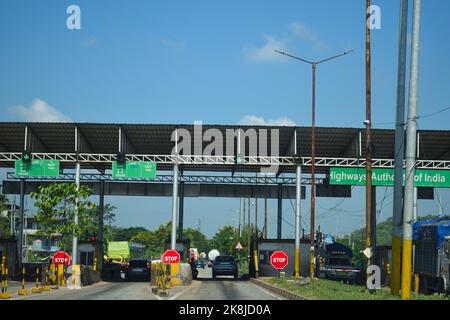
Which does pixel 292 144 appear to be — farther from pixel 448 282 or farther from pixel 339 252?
pixel 448 282

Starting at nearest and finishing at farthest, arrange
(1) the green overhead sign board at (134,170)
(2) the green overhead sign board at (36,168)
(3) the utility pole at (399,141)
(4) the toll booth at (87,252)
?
1. (3) the utility pole at (399,141)
2. (2) the green overhead sign board at (36,168)
3. (1) the green overhead sign board at (134,170)
4. (4) the toll booth at (87,252)

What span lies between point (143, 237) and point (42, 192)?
107 metres

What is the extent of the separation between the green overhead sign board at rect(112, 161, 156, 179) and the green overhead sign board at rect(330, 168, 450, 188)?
39.1ft

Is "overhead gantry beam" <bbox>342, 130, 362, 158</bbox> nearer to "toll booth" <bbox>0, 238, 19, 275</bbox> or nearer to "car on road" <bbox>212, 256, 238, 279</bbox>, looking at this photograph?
"car on road" <bbox>212, 256, 238, 279</bbox>

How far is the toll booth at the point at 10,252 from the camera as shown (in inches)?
1857

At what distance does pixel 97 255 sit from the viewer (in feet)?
165

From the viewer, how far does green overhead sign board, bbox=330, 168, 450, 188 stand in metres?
48.3

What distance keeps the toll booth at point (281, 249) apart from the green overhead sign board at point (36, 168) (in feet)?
51.8

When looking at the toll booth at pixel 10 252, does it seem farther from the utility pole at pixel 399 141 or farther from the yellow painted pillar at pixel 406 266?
the yellow painted pillar at pixel 406 266

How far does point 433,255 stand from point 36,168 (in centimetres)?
2670

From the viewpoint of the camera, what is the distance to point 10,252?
47.6 m

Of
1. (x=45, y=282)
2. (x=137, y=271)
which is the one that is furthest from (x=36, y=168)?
(x=45, y=282)

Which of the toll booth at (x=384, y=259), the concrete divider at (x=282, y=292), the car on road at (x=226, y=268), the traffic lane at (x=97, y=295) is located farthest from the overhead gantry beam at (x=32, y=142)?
the toll booth at (x=384, y=259)

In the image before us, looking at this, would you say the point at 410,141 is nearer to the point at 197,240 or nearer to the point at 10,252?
the point at 10,252
